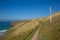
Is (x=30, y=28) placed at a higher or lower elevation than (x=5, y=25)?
lower

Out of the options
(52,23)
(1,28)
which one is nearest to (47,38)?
(52,23)

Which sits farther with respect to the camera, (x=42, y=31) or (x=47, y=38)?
(x=42, y=31)

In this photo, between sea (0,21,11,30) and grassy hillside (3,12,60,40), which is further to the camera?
sea (0,21,11,30)

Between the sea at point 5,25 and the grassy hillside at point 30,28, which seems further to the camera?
the sea at point 5,25

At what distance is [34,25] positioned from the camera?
23.3ft

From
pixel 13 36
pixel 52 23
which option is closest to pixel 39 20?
pixel 52 23

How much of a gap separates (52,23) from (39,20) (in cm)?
72

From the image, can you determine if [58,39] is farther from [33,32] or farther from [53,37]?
[33,32]

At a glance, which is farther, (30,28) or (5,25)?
(30,28)

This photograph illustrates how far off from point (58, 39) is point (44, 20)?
6.59 ft

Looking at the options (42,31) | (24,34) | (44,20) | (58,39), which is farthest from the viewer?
(44,20)

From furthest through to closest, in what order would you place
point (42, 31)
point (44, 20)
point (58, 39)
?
point (44, 20), point (42, 31), point (58, 39)

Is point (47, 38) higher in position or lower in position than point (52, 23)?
lower

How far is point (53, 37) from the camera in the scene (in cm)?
552
